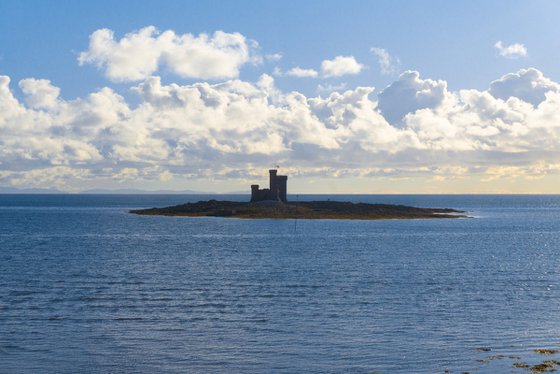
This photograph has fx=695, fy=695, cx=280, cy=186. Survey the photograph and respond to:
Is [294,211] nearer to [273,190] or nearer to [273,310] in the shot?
[273,190]

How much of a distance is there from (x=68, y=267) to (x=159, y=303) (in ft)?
81.5

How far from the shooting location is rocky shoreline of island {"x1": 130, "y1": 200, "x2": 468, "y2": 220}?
174250 millimetres

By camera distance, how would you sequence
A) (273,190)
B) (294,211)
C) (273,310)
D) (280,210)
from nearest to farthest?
(273,310)
(280,210)
(294,211)
(273,190)

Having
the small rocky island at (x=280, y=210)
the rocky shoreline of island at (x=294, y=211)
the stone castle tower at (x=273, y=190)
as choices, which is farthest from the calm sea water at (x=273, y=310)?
the stone castle tower at (x=273, y=190)

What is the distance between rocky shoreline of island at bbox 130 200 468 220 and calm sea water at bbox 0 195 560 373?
8673 cm

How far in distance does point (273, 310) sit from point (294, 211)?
132 metres

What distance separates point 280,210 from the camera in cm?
17500

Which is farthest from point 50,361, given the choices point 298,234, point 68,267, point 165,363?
point 298,234

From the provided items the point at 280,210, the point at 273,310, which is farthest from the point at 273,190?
the point at 273,310

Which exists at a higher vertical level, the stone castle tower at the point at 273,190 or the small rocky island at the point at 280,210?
the stone castle tower at the point at 273,190

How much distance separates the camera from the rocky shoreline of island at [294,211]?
174 m

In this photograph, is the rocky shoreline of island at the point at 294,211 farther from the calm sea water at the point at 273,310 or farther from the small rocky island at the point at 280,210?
the calm sea water at the point at 273,310

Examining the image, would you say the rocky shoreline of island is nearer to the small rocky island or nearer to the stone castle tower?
the small rocky island

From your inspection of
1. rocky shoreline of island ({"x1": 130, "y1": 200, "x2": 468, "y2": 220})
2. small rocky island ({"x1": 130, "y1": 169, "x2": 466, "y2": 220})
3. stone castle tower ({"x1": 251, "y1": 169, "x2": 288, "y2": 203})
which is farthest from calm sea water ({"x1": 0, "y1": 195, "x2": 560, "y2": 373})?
stone castle tower ({"x1": 251, "y1": 169, "x2": 288, "y2": 203})
